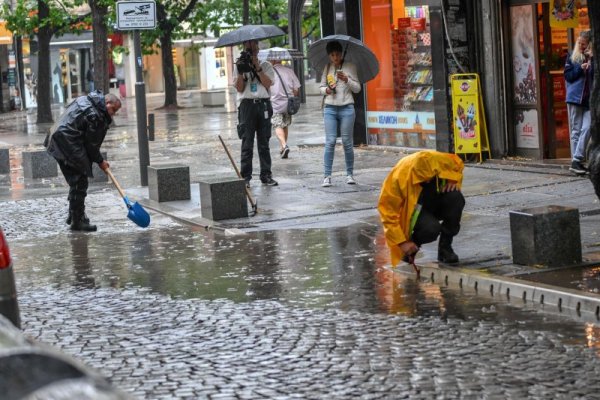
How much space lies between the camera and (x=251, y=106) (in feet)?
51.8

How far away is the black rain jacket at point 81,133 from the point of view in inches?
506

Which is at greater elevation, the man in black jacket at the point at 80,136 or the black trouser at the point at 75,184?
the man in black jacket at the point at 80,136

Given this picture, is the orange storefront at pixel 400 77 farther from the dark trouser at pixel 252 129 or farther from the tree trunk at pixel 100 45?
the tree trunk at pixel 100 45

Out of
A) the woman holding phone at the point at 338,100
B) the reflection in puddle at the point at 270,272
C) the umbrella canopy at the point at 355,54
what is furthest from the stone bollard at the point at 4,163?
the reflection in puddle at the point at 270,272

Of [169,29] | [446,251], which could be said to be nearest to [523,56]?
[446,251]

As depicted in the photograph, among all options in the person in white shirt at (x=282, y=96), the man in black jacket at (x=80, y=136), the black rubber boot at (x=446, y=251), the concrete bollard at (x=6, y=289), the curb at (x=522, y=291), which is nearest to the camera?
the concrete bollard at (x=6, y=289)

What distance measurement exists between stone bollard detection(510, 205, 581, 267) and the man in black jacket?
5.38 metres

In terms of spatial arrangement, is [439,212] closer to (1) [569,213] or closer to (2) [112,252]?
(1) [569,213]

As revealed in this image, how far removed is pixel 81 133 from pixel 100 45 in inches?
966

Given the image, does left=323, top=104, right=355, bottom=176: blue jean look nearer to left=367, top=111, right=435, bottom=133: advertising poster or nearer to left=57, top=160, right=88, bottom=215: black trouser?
left=57, top=160, right=88, bottom=215: black trouser

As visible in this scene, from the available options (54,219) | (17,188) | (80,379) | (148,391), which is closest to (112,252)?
(54,219)

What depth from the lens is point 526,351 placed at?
6863mm

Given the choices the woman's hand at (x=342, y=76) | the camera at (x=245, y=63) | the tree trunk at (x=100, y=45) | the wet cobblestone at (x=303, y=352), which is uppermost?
the tree trunk at (x=100, y=45)

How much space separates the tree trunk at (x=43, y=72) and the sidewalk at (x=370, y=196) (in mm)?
15829
